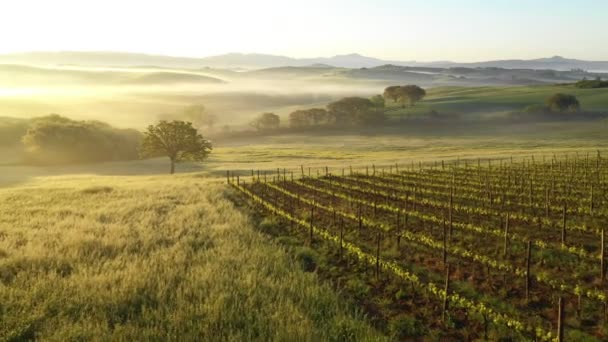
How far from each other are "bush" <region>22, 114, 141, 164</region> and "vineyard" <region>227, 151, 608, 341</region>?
58333 mm

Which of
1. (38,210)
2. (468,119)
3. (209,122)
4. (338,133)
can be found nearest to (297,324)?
(38,210)

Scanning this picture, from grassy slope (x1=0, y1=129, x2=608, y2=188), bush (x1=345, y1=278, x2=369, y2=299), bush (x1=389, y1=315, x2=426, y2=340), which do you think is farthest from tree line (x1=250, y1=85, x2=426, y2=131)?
bush (x1=389, y1=315, x2=426, y2=340)

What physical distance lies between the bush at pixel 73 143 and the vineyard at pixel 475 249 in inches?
2297

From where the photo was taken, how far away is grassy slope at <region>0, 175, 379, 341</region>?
937 cm

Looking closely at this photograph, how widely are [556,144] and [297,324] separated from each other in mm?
80259

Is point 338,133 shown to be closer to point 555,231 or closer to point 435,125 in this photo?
point 435,125

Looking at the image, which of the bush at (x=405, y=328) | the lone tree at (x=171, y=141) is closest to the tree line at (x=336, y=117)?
the lone tree at (x=171, y=141)

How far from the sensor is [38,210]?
24.6 meters

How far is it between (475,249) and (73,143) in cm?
7539

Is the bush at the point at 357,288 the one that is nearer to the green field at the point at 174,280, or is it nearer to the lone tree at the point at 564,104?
the green field at the point at 174,280

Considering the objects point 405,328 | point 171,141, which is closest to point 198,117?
point 171,141

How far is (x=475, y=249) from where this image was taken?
15711 mm

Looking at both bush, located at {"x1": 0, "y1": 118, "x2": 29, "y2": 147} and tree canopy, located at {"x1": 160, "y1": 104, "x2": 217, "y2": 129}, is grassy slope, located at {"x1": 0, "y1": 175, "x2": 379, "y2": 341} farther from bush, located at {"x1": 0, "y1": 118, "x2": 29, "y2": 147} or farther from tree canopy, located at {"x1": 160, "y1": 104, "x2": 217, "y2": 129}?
tree canopy, located at {"x1": 160, "y1": 104, "x2": 217, "y2": 129}

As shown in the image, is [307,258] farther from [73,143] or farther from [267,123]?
[267,123]
